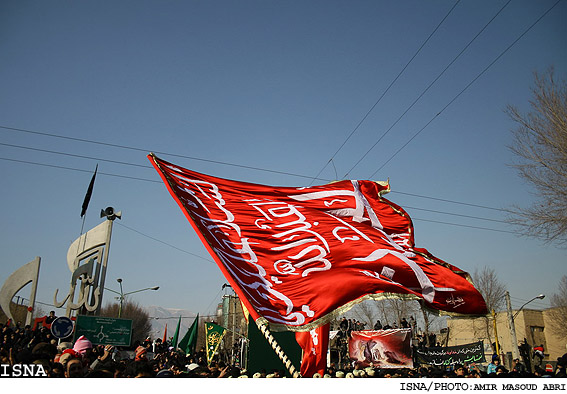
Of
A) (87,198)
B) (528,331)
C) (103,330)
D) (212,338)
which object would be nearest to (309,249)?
(103,330)

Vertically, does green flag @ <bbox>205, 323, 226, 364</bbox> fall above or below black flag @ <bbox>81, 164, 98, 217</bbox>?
below

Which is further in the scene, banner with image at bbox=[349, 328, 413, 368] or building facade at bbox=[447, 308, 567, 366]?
building facade at bbox=[447, 308, 567, 366]

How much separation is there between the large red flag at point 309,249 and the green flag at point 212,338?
11103mm

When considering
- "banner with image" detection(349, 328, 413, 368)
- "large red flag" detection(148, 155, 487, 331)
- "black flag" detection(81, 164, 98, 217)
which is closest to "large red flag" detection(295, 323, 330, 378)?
"large red flag" detection(148, 155, 487, 331)

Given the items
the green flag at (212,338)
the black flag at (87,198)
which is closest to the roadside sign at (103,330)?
the green flag at (212,338)

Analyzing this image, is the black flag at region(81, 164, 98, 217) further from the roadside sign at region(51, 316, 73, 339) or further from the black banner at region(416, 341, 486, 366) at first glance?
the black banner at region(416, 341, 486, 366)

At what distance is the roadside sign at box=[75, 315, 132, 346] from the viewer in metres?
13.1

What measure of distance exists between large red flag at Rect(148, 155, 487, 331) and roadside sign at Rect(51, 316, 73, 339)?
585 cm
